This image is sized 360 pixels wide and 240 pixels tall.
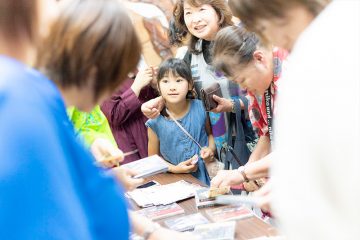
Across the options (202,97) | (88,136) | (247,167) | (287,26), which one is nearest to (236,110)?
(202,97)

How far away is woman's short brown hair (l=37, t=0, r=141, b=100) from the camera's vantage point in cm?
98

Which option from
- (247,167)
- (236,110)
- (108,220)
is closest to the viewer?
(108,220)

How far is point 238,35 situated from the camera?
1900 millimetres

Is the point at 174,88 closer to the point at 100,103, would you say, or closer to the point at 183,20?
the point at 183,20

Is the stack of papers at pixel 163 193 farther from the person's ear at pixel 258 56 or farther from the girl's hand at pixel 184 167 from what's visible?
the person's ear at pixel 258 56

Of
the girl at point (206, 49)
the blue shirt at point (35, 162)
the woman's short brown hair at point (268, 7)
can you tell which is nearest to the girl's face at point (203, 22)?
the girl at point (206, 49)

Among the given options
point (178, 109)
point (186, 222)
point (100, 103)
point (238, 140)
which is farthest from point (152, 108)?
point (100, 103)

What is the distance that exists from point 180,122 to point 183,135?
7cm

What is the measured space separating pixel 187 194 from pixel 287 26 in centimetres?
110

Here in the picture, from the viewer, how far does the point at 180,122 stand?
2523 mm

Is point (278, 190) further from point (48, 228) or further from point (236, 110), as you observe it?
point (236, 110)

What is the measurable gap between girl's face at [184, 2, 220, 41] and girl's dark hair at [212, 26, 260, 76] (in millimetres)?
525

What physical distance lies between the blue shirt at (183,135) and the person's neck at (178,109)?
28mm

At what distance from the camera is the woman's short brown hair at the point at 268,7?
39.3 inches
